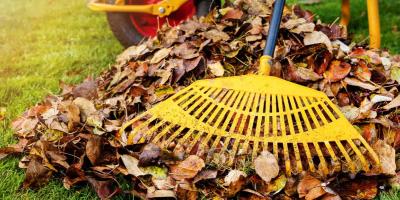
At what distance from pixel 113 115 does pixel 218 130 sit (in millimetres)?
Answer: 469

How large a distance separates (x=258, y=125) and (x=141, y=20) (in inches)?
61.8

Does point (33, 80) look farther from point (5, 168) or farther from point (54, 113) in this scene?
point (5, 168)

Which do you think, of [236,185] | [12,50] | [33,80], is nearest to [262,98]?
[236,185]

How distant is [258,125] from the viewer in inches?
77.3

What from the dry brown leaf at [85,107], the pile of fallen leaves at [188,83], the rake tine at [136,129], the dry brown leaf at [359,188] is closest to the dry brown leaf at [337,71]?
the pile of fallen leaves at [188,83]

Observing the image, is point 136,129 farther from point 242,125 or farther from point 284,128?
point 284,128

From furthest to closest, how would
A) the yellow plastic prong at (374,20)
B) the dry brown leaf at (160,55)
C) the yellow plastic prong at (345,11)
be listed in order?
the yellow plastic prong at (345,11) → the yellow plastic prong at (374,20) → the dry brown leaf at (160,55)

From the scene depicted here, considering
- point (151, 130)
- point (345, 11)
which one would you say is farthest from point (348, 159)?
point (345, 11)

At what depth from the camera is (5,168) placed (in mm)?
2080

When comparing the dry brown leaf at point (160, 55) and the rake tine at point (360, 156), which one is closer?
the rake tine at point (360, 156)

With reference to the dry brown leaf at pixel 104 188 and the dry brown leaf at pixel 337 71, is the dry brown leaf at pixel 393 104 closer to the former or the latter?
the dry brown leaf at pixel 337 71

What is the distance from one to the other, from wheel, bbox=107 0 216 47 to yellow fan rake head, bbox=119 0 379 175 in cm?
116

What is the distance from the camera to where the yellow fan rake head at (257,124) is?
1907mm

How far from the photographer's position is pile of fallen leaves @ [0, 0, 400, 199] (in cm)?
185
